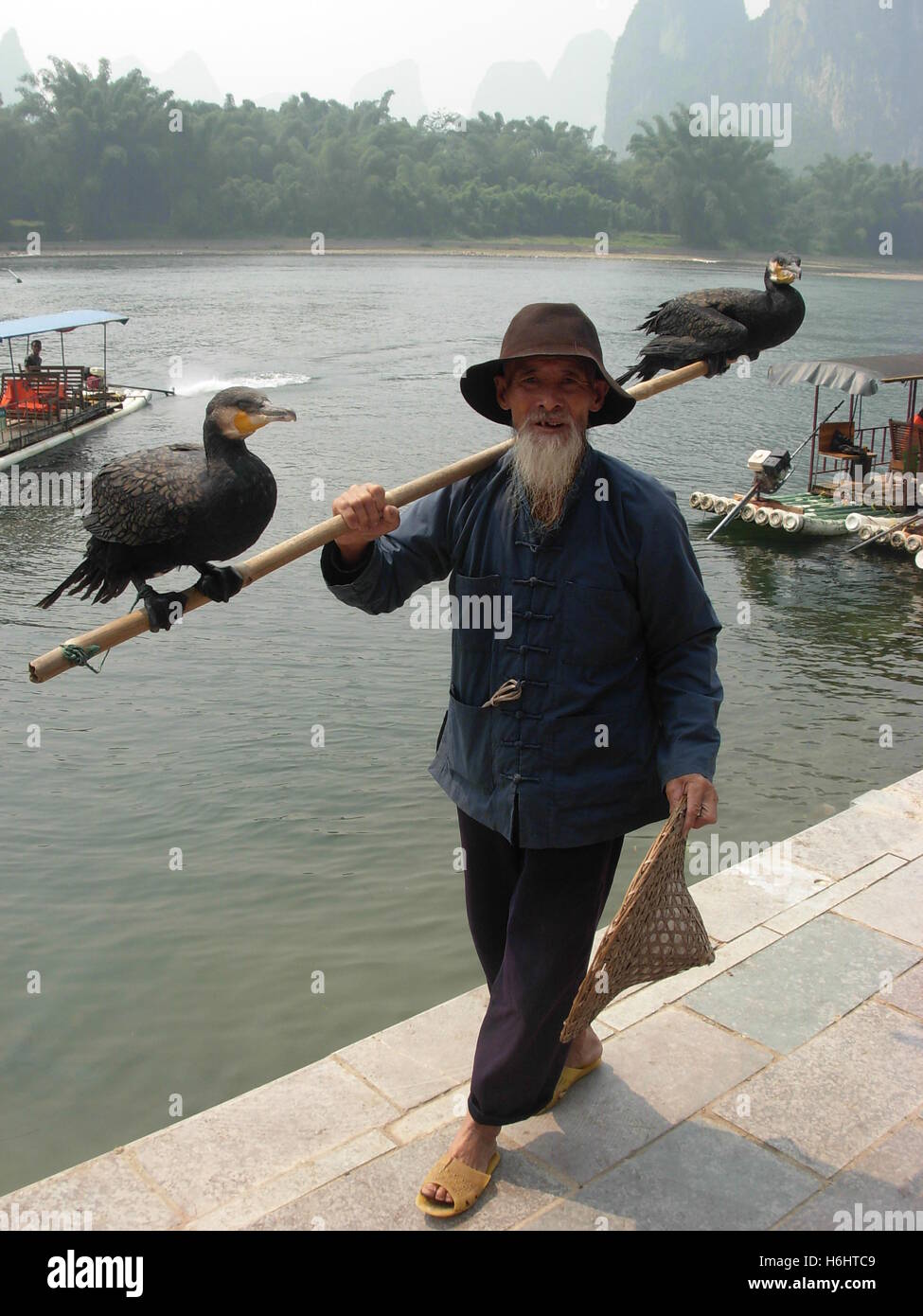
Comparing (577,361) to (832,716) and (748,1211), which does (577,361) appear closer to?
(748,1211)

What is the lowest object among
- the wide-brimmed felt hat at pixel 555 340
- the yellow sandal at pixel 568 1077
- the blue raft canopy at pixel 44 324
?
the yellow sandal at pixel 568 1077

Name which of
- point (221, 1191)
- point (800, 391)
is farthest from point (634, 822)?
point (800, 391)

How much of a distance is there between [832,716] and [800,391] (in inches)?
791

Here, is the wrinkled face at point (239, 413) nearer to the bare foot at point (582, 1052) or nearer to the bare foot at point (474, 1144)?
the bare foot at point (474, 1144)

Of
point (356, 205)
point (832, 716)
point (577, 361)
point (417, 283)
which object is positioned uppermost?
point (356, 205)

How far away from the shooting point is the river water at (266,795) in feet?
16.0

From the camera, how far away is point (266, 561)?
2529mm

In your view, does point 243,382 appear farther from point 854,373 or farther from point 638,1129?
point 638,1129

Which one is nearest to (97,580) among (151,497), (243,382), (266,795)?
(151,497)

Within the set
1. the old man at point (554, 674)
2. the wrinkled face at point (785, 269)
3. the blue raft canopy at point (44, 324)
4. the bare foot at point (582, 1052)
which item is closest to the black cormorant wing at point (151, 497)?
the old man at point (554, 674)

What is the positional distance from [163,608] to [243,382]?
967 inches

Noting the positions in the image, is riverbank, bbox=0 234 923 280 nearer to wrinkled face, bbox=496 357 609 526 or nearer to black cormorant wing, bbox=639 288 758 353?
black cormorant wing, bbox=639 288 758 353

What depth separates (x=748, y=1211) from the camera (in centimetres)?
272

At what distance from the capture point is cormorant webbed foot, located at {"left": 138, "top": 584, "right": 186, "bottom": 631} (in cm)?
255
